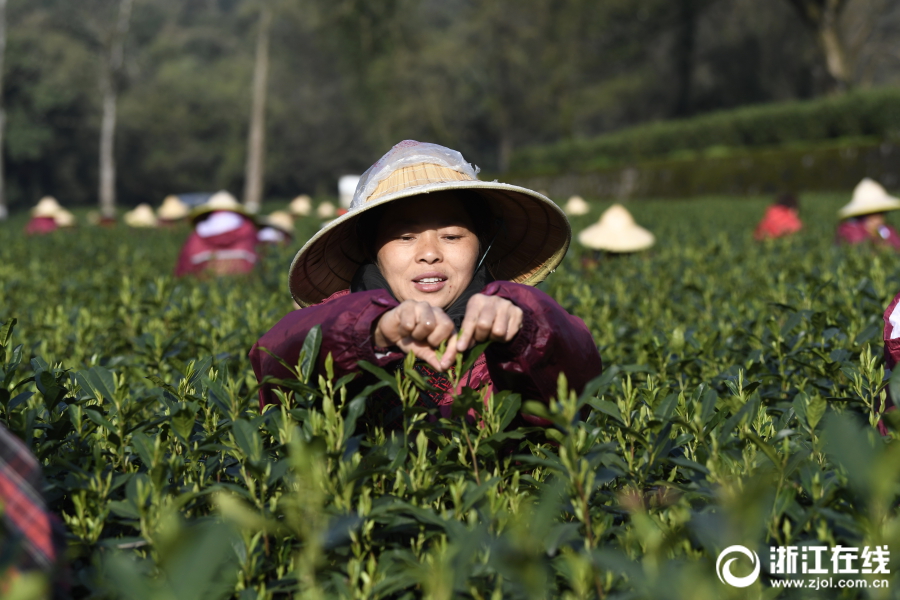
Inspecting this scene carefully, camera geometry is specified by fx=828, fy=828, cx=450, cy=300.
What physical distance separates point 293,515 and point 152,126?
183 feet

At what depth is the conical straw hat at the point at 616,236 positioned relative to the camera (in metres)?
9.06

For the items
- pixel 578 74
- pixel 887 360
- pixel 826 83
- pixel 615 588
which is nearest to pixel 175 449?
pixel 615 588

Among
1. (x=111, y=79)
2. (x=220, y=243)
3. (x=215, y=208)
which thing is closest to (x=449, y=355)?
(x=220, y=243)

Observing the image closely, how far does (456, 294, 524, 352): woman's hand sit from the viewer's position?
162cm

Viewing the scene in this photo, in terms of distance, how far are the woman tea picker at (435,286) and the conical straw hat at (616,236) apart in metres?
6.47

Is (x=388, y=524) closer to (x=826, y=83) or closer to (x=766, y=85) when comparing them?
(x=826, y=83)

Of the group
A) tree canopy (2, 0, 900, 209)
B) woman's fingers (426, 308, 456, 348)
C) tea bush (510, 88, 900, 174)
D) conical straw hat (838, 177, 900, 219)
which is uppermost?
tree canopy (2, 0, 900, 209)

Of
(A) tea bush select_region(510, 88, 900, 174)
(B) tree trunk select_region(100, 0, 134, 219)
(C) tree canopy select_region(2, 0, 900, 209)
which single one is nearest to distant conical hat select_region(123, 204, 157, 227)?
(B) tree trunk select_region(100, 0, 134, 219)

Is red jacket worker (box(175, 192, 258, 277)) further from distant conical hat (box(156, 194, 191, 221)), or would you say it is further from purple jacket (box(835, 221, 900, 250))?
distant conical hat (box(156, 194, 191, 221))

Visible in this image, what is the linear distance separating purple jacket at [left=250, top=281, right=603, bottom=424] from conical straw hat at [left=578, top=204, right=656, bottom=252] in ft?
24.1

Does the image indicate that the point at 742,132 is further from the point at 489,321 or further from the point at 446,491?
the point at 446,491

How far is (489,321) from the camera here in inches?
63.8

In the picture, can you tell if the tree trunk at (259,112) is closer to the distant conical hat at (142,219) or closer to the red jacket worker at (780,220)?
the distant conical hat at (142,219)

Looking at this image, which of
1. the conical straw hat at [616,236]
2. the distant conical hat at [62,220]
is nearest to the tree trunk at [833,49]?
the conical straw hat at [616,236]
